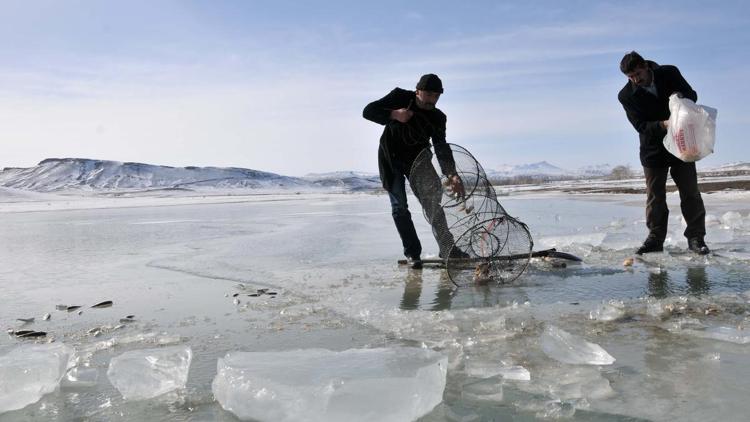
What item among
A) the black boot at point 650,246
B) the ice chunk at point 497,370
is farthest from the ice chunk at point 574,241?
the ice chunk at point 497,370

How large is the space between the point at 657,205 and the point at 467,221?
1.82 metres

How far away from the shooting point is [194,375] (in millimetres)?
2105

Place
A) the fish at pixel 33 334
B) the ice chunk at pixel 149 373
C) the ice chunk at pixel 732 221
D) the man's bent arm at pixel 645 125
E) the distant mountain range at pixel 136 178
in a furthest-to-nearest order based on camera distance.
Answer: the distant mountain range at pixel 136 178 < the ice chunk at pixel 732 221 < the man's bent arm at pixel 645 125 < the fish at pixel 33 334 < the ice chunk at pixel 149 373

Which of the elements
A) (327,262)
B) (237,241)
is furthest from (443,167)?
(237,241)

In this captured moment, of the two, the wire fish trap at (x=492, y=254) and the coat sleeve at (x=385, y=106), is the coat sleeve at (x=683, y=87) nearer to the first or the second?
the wire fish trap at (x=492, y=254)

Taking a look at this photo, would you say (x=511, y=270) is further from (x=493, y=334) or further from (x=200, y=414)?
(x=200, y=414)

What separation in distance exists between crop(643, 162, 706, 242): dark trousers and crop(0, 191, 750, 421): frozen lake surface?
0.95 ft

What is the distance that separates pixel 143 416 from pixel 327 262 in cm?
343

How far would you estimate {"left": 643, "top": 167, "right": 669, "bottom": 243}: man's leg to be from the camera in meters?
4.73

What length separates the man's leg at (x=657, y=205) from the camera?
4734mm

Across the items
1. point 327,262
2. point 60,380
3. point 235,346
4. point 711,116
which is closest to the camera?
point 60,380

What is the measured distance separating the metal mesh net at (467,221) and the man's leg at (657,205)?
4.25ft

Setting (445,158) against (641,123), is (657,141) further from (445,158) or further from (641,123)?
(445,158)

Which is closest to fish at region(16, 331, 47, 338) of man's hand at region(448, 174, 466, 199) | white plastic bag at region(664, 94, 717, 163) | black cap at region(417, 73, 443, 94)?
man's hand at region(448, 174, 466, 199)
